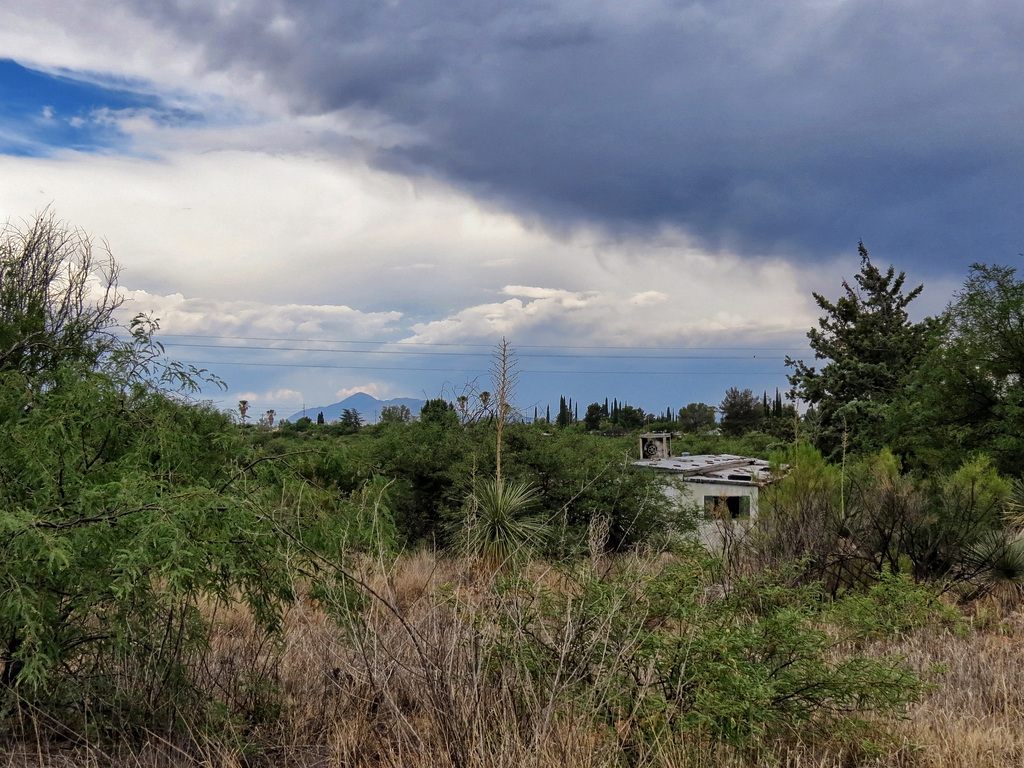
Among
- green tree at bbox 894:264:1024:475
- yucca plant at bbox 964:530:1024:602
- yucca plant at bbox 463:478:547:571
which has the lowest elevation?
yucca plant at bbox 964:530:1024:602

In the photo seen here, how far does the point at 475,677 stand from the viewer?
11.9 ft

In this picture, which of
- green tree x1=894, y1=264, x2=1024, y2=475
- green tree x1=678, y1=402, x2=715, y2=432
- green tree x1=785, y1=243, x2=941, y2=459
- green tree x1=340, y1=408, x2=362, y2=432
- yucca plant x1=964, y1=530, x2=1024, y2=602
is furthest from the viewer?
green tree x1=678, y1=402, x2=715, y2=432

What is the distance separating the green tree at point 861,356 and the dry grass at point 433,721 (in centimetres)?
2482

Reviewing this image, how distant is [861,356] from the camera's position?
33.5 meters

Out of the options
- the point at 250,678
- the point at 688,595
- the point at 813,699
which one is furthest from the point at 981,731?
the point at 250,678

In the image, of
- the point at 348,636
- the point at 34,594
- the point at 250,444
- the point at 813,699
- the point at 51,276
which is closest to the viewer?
the point at 34,594

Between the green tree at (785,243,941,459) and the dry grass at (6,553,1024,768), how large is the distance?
977 inches

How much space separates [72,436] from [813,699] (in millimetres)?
4555

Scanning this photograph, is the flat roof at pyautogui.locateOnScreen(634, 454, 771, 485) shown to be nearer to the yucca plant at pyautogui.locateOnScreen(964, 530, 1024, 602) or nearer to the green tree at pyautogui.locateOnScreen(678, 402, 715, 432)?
the yucca plant at pyautogui.locateOnScreen(964, 530, 1024, 602)

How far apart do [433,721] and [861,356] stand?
1323 inches

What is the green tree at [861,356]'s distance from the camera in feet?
98.3

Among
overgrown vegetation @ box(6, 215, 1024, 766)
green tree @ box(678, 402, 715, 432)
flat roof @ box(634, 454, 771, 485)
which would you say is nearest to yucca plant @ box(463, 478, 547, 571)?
overgrown vegetation @ box(6, 215, 1024, 766)

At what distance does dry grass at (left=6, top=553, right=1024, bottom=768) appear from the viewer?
3.63 m

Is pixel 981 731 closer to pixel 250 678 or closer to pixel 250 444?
pixel 250 678
